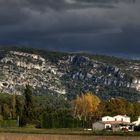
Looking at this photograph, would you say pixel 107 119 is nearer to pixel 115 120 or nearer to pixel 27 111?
pixel 115 120

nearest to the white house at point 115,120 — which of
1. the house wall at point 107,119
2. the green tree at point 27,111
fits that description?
the house wall at point 107,119

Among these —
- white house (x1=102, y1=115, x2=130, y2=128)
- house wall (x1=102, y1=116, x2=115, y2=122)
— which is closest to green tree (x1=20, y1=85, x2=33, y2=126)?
white house (x1=102, y1=115, x2=130, y2=128)

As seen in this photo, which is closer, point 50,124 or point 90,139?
point 90,139

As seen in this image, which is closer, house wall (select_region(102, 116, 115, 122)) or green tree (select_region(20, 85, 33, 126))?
green tree (select_region(20, 85, 33, 126))

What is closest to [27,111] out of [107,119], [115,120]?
[107,119]

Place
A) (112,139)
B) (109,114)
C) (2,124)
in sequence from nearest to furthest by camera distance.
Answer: (112,139) → (2,124) → (109,114)

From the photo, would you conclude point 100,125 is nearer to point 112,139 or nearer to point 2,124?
point 2,124

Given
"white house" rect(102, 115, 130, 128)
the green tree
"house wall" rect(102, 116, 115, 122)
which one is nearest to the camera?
the green tree

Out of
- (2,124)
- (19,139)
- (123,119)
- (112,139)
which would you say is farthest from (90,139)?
(123,119)

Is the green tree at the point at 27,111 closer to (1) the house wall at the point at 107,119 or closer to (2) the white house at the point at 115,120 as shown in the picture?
(2) the white house at the point at 115,120

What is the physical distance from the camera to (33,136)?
231ft

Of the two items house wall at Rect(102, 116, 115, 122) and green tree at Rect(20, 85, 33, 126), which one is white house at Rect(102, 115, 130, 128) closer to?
house wall at Rect(102, 116, 115, 122)

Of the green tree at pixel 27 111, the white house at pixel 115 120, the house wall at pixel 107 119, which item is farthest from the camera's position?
the house wall at pixel 107 119

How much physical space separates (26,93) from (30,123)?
1026cm
